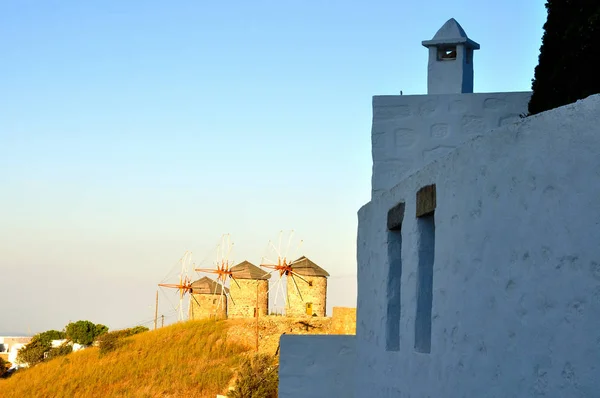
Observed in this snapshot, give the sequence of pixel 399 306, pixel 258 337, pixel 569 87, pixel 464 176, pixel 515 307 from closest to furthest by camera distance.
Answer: pixel 515 307 < pixel 464 176 < pixel 569 87 < pixel 399 306 < pixel 258 337

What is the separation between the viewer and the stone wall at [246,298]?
53.2 metres

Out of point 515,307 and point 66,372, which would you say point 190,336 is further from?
point 515,307

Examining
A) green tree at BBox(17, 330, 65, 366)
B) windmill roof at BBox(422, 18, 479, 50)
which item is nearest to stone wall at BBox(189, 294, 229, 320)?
green tree at BBox(17, 330, 65, 366)

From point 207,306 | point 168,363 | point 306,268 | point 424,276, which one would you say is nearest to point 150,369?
point 168,363

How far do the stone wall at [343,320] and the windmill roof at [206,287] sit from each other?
56.9ft

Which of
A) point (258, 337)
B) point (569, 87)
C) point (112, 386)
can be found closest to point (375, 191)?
point (569, 87)

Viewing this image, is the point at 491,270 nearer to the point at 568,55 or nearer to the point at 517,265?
the point at 517,265

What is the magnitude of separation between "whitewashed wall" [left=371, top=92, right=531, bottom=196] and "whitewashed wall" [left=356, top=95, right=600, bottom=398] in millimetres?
3793

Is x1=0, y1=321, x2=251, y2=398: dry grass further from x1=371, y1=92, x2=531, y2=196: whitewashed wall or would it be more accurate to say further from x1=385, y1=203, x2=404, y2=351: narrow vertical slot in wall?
x1=385, y1=203, x2=404, y2=351: narrow vertical slot in wall

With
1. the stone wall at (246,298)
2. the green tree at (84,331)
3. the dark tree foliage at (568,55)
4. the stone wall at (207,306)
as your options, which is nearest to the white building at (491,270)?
the dark tree foliage at (568,55)

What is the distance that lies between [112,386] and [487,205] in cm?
3805

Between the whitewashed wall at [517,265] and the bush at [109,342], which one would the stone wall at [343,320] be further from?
the whitewashed wall at [517,265]

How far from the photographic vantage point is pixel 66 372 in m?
45.4

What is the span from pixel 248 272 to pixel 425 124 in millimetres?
42860
